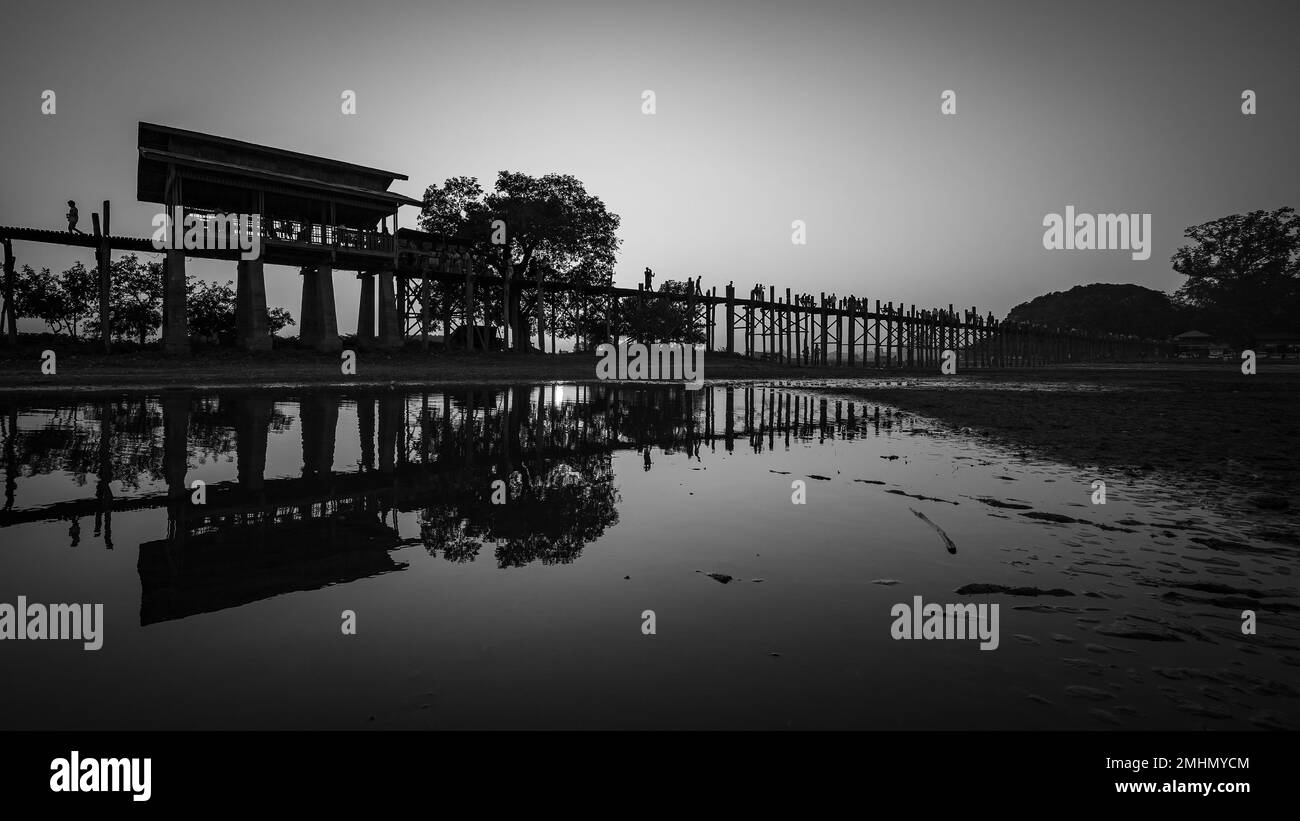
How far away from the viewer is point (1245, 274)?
102 m

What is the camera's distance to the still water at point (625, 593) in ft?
7.78

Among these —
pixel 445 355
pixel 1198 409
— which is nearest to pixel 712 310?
pixel 445 355

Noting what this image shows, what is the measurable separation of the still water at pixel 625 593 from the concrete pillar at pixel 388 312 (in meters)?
26.3

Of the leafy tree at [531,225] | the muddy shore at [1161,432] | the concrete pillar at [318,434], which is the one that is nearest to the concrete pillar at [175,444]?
the concrete pillar at [318,434]

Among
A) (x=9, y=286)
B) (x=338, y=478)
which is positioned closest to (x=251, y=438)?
(x=338, y=478)

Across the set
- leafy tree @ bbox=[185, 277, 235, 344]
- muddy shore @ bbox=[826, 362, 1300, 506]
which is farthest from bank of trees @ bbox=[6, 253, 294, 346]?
muddy shore @ bbox=[826, 362, 1300, 506]

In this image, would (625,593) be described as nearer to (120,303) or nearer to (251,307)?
(251,307)

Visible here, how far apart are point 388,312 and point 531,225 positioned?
11687 mm

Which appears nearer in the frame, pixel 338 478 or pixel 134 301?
pixel 338 478

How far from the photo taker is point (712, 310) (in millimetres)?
49812

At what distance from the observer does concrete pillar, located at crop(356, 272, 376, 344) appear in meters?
35.3

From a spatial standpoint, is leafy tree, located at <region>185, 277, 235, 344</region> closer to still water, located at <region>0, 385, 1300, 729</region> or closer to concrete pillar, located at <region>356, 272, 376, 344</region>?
concrete pillar, located at <region>356, 272, 376, 344</region>

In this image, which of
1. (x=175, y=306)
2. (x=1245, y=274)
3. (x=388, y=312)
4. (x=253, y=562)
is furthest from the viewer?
(x=1245, y=274)

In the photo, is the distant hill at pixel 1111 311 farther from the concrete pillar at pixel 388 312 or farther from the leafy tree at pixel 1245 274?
the concrete pillar at pixel 388 312
